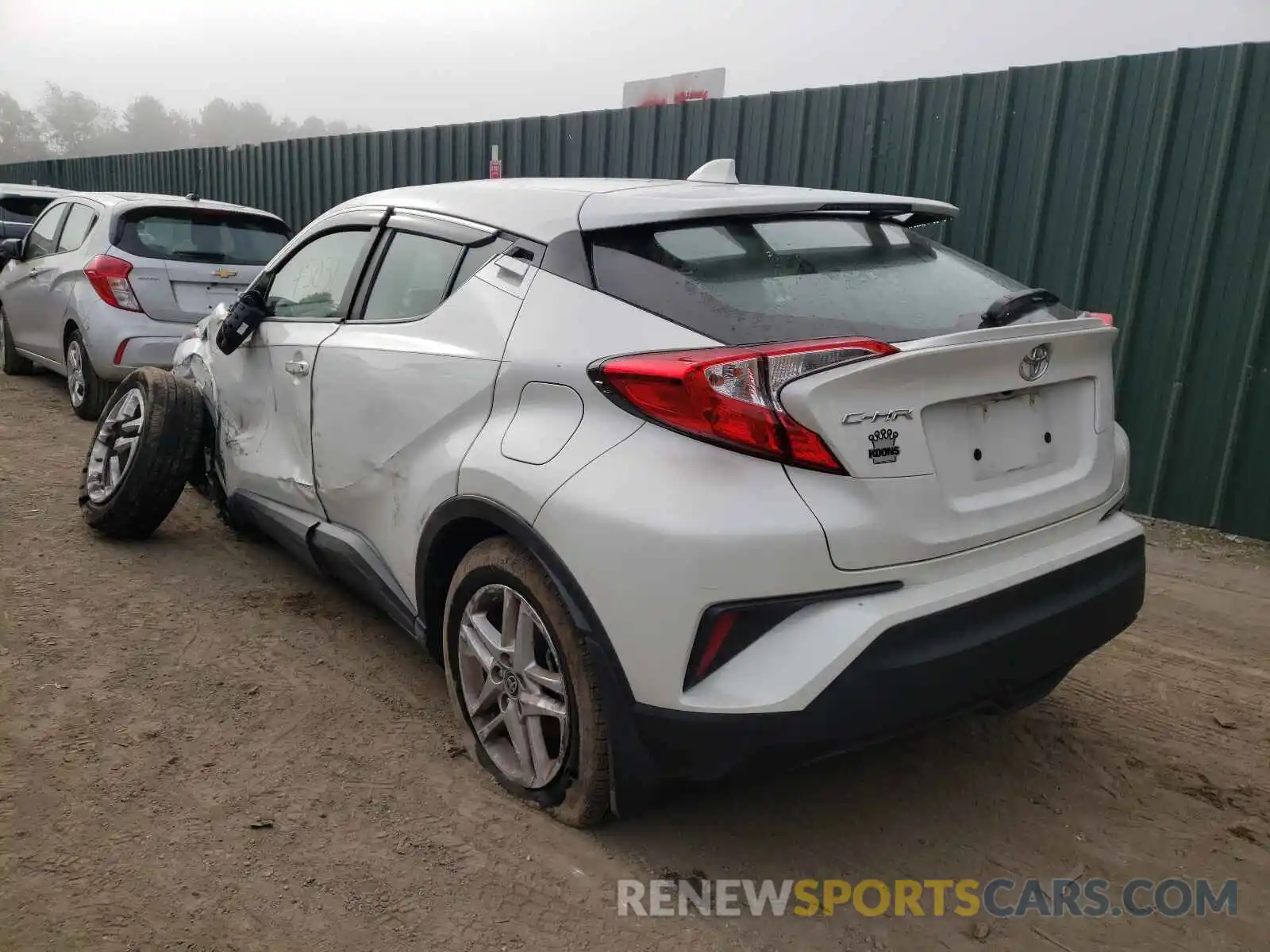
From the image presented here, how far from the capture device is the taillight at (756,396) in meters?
2.03

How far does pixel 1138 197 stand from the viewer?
18.2ft

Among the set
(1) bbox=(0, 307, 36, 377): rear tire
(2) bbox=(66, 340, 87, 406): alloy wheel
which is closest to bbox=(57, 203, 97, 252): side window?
(2) bbox=(66, 340, 87, 406): alloy wheel

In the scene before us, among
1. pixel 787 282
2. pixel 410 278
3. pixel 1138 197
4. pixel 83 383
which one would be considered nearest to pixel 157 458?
pixel 410 278

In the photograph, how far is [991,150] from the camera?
6.09 meters

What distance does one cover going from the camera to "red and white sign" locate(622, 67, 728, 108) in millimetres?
8516

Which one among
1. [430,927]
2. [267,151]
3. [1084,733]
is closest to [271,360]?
[430,927]

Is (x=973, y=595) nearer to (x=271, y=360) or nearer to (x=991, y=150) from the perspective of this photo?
(x=271, y=360)

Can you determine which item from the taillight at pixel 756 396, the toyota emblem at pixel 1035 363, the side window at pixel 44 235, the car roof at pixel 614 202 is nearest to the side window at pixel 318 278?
the car roof at pixel 614 202

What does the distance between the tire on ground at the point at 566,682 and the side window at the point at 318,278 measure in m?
1.39

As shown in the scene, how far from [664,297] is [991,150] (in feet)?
15.4

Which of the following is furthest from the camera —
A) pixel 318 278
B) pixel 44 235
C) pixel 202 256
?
pixel 44 235

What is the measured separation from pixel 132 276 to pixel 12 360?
2.99m

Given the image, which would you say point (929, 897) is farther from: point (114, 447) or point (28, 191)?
point (28, 191)

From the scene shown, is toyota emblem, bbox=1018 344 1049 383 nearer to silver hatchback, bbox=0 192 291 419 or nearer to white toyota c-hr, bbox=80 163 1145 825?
white toyota c-hr, bbox=80 163 1145 825
